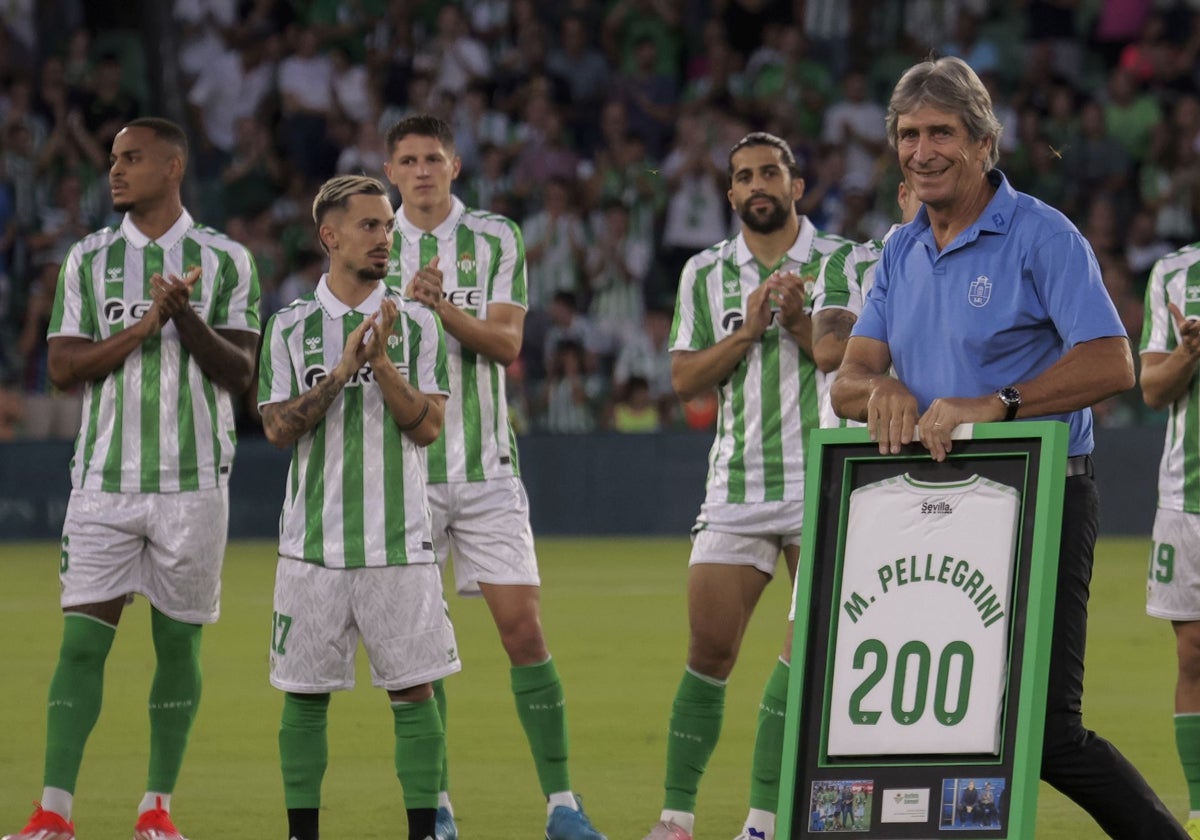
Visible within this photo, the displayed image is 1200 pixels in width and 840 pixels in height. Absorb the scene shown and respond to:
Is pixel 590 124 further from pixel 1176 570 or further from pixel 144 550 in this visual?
pixel 1176 570

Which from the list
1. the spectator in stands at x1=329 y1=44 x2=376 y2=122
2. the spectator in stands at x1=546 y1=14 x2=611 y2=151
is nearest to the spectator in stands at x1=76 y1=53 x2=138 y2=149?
the spectator in stands at x1=329 y1=44 x2=376 y2=122

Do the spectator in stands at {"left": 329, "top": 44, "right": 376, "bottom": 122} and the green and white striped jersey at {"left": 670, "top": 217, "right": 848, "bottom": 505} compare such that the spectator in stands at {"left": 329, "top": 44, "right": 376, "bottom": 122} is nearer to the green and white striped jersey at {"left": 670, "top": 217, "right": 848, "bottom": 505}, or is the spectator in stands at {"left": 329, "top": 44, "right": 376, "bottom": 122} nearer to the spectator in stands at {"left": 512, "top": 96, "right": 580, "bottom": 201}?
the spectator in stands at {"left": 512, "top": 96, "right": 580, "bottom": 201}

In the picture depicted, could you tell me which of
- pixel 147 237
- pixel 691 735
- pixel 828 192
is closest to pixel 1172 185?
pixel 828 192

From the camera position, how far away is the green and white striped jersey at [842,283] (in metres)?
6.35

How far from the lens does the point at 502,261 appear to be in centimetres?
721

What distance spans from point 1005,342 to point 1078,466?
1.18 feet

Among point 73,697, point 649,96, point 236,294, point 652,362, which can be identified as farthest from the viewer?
point 649,96

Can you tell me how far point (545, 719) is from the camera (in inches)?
267

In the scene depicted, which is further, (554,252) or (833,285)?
(554,252)

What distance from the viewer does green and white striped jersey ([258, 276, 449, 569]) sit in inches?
241

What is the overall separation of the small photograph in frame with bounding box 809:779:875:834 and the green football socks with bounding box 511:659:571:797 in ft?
6.90

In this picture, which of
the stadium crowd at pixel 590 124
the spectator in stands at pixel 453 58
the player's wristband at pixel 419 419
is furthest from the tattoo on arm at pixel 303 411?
the spectator in stands at pixel 453 58

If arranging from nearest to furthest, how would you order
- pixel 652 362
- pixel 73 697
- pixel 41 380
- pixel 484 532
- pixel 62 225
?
pixel 73 697 → pixel 484 532 → pixel 41 380 → pixel 652 362 → pixel 62 225

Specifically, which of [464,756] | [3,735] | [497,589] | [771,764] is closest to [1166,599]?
[771,764]
